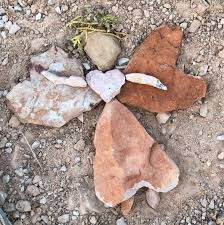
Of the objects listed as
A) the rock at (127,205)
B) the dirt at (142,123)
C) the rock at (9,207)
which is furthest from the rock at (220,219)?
the rock at (9,207)

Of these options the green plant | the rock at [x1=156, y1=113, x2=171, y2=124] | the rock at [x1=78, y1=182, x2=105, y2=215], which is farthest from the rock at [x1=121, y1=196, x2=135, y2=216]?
the green plant

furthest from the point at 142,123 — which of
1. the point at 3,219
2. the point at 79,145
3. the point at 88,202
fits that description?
the point at 3,219

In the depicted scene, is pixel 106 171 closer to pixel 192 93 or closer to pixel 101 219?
pixel 101 219

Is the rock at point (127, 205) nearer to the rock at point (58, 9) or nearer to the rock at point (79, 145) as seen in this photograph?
the rock at point (79, 145)

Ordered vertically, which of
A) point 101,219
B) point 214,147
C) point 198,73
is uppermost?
point 198,73

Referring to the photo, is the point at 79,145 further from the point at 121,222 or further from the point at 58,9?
the point at 58,9

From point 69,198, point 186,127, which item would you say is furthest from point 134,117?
point 69,198
